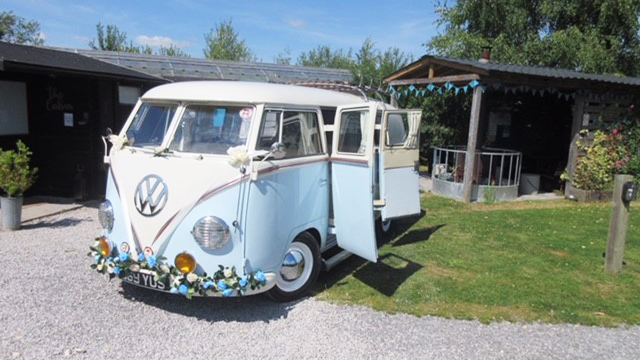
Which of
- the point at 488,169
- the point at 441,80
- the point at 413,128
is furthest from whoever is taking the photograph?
the point at 488,169

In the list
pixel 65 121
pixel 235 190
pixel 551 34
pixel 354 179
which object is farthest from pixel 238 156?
pixel 551 34

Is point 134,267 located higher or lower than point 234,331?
higher

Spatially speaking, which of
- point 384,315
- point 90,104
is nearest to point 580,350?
point 384,315

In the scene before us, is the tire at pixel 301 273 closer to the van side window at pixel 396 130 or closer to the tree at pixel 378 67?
the van side window at pixel 396 130

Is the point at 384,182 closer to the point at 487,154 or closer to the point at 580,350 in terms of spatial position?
the point at 580,350

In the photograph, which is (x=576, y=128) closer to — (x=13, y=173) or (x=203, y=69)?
(x=13, y=173)

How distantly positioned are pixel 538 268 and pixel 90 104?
8.29 m

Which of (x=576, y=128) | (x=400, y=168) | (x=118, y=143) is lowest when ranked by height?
(x=400, y=168)

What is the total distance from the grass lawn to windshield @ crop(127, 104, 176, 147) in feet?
7.70

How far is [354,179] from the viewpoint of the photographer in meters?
5.05

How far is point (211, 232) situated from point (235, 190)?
41 centimetres

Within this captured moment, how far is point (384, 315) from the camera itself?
15.0 ft

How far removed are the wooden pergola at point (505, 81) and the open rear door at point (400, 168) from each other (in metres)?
3.26

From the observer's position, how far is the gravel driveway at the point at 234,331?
3.80 m
